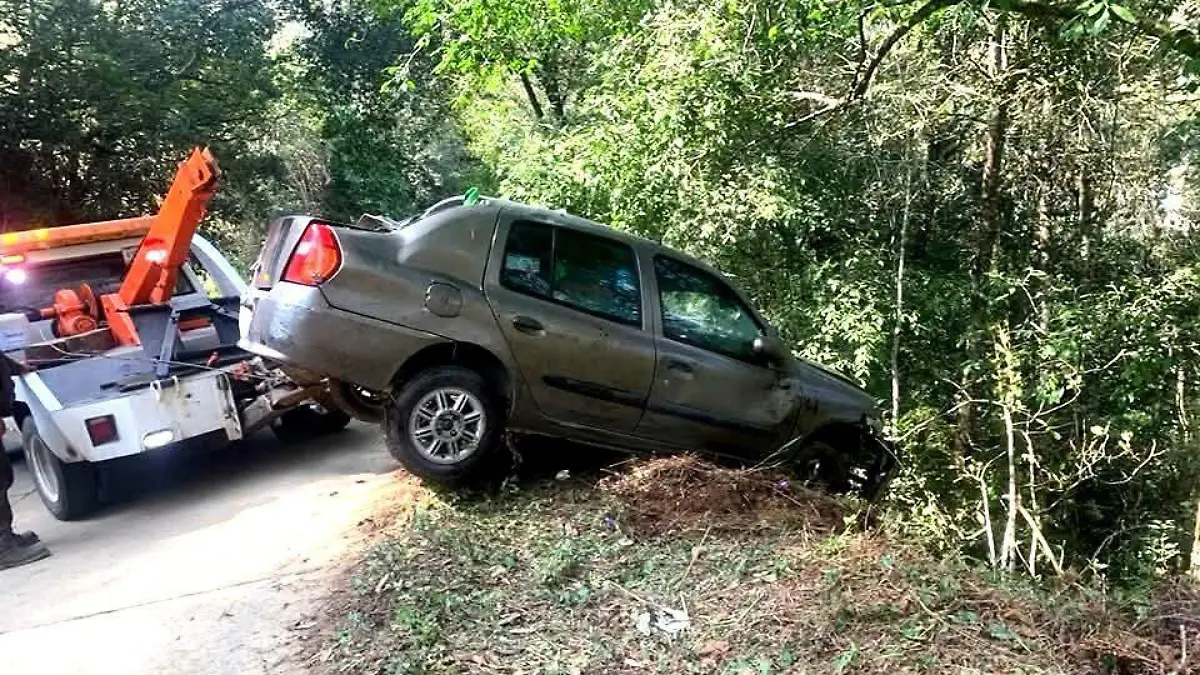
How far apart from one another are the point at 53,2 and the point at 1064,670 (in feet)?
49.0

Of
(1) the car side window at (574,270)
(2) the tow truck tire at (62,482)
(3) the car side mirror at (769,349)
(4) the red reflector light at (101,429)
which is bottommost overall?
(2) the tow truck tire at (62,482)

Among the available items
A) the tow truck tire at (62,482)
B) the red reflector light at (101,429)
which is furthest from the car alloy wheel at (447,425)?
the tow truck tire at (62,482)

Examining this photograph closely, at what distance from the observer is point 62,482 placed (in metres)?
6.71

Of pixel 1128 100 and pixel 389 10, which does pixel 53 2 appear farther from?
pixel 1128 100

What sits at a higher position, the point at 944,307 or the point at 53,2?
the point at 53,2

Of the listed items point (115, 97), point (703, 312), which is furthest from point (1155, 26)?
point (115, 97)

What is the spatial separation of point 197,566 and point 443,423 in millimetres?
1622

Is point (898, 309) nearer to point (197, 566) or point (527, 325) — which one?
point (527, 325)

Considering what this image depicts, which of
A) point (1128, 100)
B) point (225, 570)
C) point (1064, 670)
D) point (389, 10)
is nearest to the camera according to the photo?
point (1064, 670)

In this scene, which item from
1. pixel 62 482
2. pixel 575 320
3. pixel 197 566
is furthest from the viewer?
pixel 62 482

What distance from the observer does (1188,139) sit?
32.3 feet

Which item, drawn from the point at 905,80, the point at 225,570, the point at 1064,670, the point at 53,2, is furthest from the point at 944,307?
the point at 53,2

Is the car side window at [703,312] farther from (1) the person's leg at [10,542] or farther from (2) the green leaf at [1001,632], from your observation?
(1) the person's leg at [10,542]

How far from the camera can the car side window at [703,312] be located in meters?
6.25
